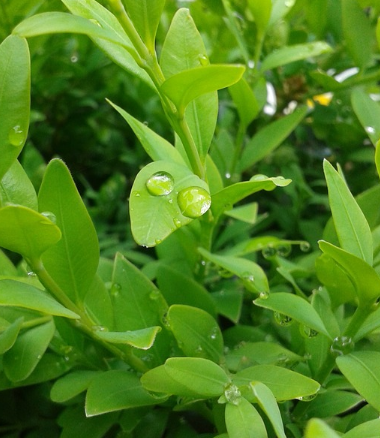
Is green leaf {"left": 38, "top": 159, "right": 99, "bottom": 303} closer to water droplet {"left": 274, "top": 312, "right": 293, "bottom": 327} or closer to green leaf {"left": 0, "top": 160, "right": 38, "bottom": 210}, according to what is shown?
green leaf {"left": 0, "top": 160, "right": 38, "bottom": 210}

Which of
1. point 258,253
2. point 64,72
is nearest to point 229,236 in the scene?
point 258,253

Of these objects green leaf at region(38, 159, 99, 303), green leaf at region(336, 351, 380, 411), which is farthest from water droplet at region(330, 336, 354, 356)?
green leaf at region(38, 159, 99, 303)

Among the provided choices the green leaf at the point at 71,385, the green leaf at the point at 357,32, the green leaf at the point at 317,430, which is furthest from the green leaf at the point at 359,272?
the green leaf at the point at 357,32

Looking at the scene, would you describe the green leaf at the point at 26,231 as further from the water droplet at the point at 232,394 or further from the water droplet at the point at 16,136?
the water droplet at the point at 232,394

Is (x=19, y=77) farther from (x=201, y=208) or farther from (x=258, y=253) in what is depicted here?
(x=258, y=253)

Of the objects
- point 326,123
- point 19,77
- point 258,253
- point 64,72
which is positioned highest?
point 19,77

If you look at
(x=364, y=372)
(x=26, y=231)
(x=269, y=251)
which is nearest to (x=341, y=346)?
(x=364, y=372)

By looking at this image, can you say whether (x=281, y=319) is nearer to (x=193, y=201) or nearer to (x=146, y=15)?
(x=193, y=201)
